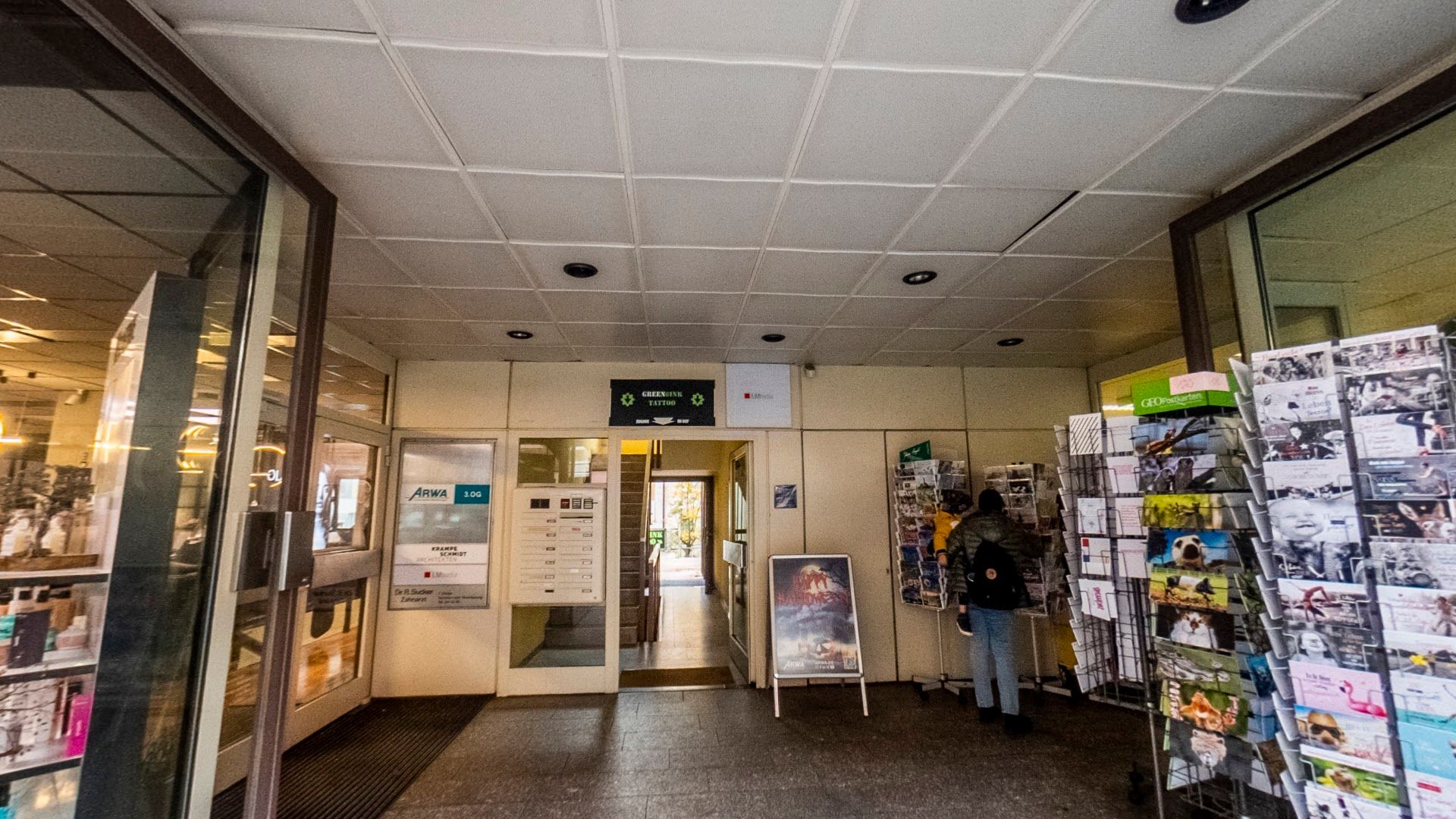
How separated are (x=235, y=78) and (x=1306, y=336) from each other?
12.9ft

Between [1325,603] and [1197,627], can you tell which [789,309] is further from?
[1325,603]

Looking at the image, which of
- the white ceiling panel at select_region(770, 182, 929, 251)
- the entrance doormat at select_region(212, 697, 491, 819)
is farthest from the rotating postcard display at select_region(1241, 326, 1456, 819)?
the entrance doormat at select_region(212, 697, 491, 819)

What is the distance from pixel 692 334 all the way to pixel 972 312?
2099mm

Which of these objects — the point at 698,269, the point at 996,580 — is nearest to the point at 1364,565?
the point at 996,580

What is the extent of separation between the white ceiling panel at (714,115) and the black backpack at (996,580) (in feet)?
10.5

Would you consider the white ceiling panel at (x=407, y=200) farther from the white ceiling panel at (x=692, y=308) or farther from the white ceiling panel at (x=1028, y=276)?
the white ceiling panel at (x=1028, y=276)

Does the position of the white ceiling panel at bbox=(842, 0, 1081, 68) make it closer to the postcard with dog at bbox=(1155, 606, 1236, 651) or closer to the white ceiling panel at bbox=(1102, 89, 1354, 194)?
the white ceiling panel at bbox=(1102, 89, 1354, 194)

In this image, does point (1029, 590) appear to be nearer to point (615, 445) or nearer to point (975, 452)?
point (975, 452)

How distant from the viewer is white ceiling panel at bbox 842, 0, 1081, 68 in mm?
1654

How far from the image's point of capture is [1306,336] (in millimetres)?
2305

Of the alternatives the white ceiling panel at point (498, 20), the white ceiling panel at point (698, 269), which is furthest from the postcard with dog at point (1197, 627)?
the white ceiling panel at point (498, 20)

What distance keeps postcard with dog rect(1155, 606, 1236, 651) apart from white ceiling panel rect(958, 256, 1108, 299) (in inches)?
75.4

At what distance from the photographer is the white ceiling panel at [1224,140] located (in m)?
2.07

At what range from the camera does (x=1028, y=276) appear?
3.59 m
